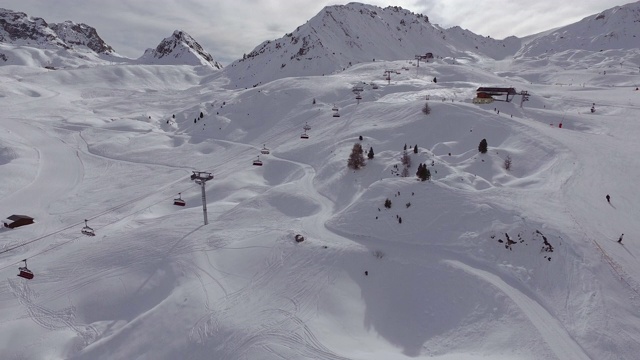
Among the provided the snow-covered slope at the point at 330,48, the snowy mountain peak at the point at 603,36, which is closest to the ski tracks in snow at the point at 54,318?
the snow-covered slope at the point at 330,48

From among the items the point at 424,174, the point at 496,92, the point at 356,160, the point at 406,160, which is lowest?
the point at 356,160

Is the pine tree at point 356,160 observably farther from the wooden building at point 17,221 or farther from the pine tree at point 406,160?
the wooden building at point 17,221

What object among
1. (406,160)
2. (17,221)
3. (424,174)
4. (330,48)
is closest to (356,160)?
(406,160)

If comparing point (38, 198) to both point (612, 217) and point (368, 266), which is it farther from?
point (612, 217)

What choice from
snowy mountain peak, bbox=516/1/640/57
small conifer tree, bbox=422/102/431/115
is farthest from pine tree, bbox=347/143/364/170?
snowy mountain peak, bbox=516/1/640/57

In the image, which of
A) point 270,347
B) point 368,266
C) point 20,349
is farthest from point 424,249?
point 20,349

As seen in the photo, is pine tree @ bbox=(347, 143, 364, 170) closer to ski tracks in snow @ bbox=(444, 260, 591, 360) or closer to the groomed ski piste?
the groomed ski piste

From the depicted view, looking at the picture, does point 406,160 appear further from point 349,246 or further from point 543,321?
point 543,321
